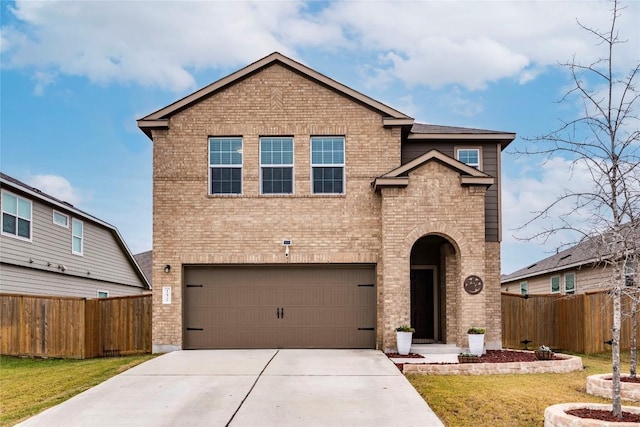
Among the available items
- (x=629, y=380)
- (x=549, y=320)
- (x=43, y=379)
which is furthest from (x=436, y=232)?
(x=43, y=379)

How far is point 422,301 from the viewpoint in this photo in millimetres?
18297

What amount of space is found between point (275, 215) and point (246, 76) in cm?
389

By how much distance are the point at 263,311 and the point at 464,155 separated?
7.28 m

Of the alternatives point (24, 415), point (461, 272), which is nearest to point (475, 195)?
point (461, 272)

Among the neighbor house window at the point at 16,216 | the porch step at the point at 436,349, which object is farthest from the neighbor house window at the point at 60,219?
the porch step at the point at 436,349

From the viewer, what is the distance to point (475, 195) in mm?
16188

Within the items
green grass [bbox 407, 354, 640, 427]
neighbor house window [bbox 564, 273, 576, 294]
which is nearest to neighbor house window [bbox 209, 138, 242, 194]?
green grass [bbox 407, 354, 640, 427]

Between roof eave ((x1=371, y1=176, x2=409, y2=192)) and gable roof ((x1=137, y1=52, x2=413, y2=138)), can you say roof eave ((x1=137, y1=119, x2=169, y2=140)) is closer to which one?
gable roof ((x1=137, y1=52, x2=413, y2=138))

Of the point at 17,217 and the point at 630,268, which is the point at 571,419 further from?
the point at 17,217

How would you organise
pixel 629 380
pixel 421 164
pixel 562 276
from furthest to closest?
1. pixel 562 276
2. pixel 421 164
3. pixel 629 380

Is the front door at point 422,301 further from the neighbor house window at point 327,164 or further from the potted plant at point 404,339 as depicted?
the neighbor house window at point 327,164

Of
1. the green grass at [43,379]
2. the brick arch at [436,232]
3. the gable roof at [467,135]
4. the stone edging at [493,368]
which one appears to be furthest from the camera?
the gable roof at [467,135]

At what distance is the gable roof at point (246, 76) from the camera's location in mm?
16844

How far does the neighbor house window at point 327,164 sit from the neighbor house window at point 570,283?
14455 mm
